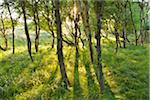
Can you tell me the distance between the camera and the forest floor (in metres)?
20.3

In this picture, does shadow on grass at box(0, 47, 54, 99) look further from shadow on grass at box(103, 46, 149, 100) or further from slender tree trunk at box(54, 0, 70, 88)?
shadow on grass at box(103, 46, 149, 100)

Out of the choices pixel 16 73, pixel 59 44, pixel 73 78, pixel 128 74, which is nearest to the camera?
pixel 59 44

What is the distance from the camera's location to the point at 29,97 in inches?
794

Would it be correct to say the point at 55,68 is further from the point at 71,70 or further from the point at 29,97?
the point at 29,97

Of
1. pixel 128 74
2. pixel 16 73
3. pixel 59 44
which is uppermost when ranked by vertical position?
pixel 59 44

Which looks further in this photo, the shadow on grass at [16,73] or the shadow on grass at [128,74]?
the shadow on grass at [16,73]

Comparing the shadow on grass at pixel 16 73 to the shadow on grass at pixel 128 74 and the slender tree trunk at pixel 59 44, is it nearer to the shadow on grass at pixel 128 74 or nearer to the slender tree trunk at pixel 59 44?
Answer: the slender tree trunk at pixel 59 44

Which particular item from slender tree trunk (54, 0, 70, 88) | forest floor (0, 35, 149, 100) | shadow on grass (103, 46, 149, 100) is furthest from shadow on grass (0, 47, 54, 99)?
shadow on grass (103, 46, 149, 100)

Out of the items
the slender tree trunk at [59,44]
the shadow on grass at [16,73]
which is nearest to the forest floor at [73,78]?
the shadow on grass at [16,73]

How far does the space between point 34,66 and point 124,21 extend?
16098 millimetres

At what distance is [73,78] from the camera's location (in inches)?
884

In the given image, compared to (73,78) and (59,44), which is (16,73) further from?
(59,44)

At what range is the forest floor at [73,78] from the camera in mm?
20281

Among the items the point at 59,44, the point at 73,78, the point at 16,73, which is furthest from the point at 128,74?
the point at 16,73
